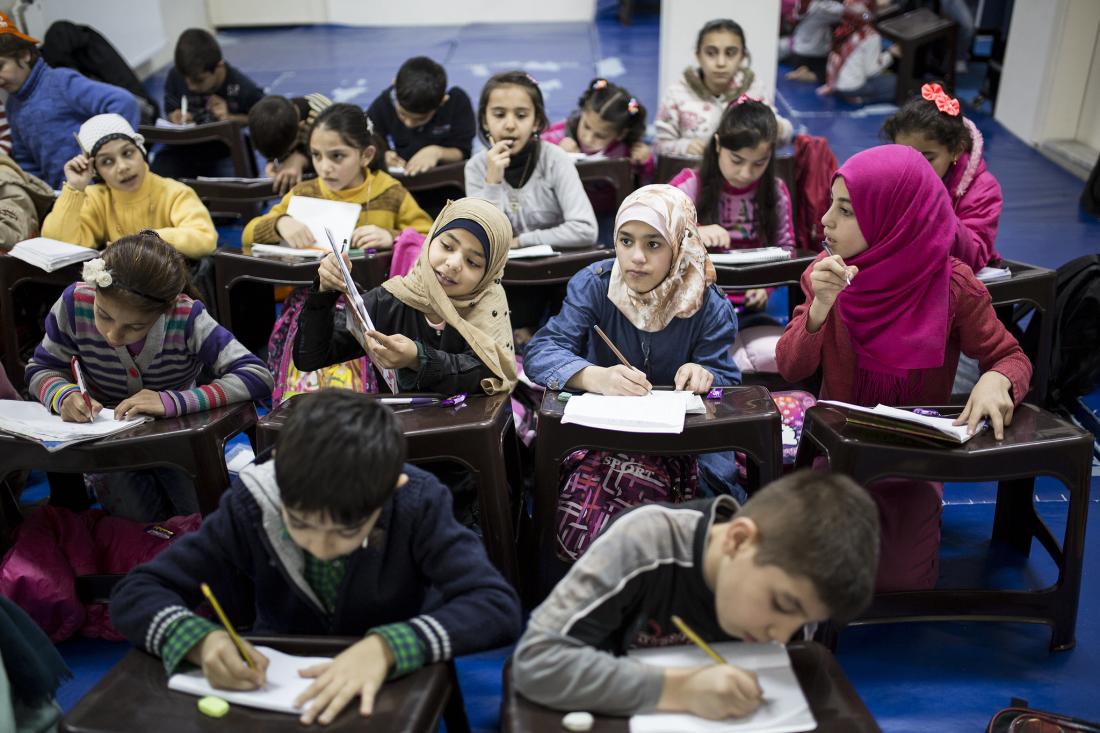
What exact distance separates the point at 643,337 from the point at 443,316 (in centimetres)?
49

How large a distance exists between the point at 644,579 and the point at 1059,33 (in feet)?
18.5

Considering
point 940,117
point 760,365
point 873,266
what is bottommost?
point 760,365

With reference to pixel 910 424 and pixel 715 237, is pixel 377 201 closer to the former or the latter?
pixel 715 237

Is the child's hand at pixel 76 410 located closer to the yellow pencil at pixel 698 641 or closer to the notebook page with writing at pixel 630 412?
the notebook page with writing at pixel 630 412

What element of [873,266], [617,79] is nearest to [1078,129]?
[617,79]

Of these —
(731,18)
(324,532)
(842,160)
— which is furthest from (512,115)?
(842,160)

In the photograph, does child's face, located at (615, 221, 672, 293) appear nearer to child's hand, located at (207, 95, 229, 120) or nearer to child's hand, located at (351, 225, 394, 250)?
child's hand, located at (351, 225, 394, 250)

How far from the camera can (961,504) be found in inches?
108

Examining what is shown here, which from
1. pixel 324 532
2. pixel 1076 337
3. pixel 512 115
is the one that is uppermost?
pixel 512 115

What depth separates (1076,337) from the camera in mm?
3123

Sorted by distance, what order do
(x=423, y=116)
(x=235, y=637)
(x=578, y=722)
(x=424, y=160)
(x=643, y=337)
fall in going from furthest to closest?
(x=423, y=116) < (x=424, y=160) < (x=643, y=337) < (x=235, y=637) < (x=578, y=722)

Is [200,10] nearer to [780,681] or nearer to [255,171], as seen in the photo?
[255,171]

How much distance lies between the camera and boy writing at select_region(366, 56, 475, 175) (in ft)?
13.5

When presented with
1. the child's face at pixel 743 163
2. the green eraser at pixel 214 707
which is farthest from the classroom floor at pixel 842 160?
the child's face at pixel 743 163
